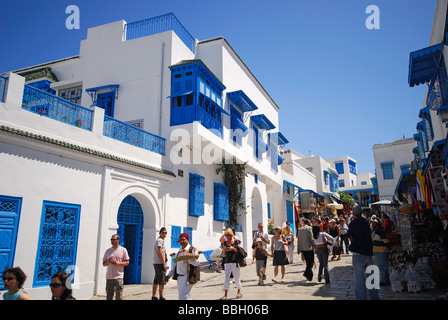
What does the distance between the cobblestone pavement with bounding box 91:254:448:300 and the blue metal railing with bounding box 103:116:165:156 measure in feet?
14.7

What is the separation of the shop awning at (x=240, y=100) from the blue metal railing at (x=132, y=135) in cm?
497

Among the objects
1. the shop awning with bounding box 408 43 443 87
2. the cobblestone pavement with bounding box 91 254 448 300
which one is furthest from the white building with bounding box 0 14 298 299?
the shop awning with bounding box 408 43 443 87

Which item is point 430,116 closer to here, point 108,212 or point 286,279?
point 286,279

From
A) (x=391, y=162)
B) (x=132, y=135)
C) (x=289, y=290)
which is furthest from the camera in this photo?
(x=391, y=162)

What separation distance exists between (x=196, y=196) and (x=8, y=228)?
6837mm

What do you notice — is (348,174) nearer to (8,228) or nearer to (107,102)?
(107,102)

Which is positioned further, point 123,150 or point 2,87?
point 123,150

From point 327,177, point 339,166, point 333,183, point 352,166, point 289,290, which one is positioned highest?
point 352,166

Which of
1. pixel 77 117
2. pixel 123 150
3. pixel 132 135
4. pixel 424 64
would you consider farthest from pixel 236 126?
pixel 77 117

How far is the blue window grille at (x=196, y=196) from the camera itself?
487 inches

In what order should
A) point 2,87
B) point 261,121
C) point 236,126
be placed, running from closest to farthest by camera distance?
point 2,87 → point 236,126 → point 261,121

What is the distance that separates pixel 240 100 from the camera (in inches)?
614

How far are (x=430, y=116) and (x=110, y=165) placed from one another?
12.3 m
